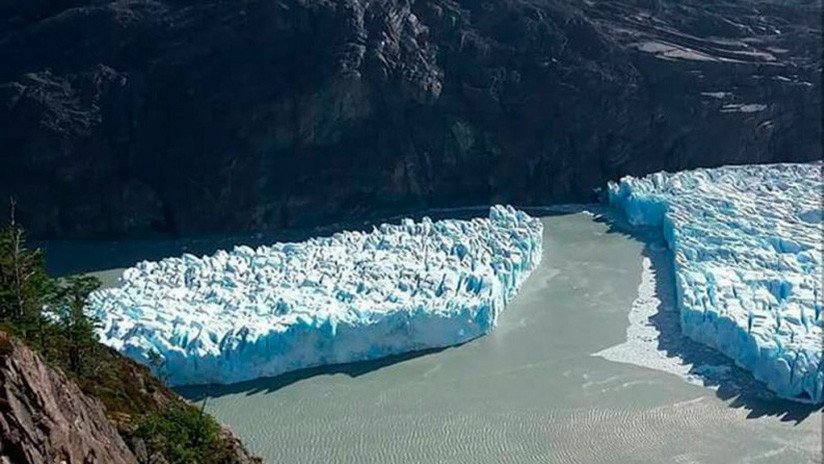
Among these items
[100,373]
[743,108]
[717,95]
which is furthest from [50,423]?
[743,108]

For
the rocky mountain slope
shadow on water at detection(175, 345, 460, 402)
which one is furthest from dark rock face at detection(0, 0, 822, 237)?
the rocky mountain slope

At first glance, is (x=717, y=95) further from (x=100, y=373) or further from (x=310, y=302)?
(x=100, y=373)

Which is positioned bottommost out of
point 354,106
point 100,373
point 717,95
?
point 100,373

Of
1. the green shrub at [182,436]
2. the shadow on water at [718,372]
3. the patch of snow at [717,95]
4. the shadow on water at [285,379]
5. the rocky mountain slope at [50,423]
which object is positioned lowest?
the shadow on water at [285,379]

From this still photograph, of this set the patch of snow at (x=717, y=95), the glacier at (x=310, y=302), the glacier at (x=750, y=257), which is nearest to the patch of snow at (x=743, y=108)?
the patch of snow at (x=717, y=95)

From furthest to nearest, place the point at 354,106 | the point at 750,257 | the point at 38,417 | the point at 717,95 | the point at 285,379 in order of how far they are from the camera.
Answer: the point at 717,95 → the point at 354,106 → the point at 750,257 → the point at 285,379 → the point at 38,417

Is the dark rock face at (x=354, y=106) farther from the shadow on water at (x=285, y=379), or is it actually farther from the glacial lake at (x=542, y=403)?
the shadow on water at (x=285, y=379)

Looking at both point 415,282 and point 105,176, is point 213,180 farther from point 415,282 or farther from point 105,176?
point 415,282
